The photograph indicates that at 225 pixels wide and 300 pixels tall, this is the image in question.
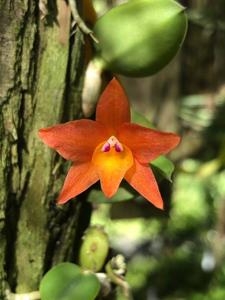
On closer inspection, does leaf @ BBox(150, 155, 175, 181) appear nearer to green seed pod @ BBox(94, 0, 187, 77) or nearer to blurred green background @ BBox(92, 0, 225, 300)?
green seed pod @ BBox(94, 0, 187, 77)

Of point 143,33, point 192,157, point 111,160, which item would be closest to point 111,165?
point 111,160

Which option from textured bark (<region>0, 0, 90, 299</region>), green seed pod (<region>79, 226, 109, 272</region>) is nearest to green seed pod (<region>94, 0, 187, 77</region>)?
textured bark (<region>0, 0, 90, 299</region>)

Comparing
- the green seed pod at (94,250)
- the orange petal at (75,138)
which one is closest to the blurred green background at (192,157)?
the green seed pod at (94,250)

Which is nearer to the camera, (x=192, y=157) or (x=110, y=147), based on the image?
(x=110, y=147)

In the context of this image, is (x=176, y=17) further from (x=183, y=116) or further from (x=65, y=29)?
(x=183, y=116)

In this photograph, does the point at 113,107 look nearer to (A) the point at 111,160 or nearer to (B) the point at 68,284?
(A) the point at 111,160

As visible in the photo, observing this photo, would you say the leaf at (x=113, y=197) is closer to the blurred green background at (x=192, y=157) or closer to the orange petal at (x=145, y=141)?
the orange petal at (x=145, y=141)

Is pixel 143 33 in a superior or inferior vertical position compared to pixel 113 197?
superior
